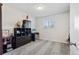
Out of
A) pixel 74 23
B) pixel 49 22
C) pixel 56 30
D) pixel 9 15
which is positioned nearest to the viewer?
pixel 74 23

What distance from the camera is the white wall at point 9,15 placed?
3.79 m

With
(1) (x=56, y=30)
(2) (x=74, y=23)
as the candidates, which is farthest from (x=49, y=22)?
(2) (x=74, y=23)

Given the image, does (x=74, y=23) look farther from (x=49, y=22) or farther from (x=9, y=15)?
(x=9, y=15)

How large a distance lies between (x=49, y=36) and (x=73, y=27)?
128 centimetres

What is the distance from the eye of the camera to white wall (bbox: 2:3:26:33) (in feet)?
12.5

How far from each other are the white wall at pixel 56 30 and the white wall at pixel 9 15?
1.00 m

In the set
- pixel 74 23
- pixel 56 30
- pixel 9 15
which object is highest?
pixel 9 15

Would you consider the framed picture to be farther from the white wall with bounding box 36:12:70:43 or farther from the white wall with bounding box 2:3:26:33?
the white wall with bounding box 2:3:26:33

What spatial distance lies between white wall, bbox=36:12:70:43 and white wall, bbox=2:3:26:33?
100cm

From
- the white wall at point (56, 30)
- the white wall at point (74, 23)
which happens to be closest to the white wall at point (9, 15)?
the white wall at point (56, 30)

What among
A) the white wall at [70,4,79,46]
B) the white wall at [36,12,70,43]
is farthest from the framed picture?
the white wall at [70,4,79,46]

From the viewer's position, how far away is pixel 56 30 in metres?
3.46

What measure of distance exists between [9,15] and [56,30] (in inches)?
74.7

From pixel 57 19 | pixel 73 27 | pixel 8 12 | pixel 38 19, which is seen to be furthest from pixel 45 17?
pixel 8 12
